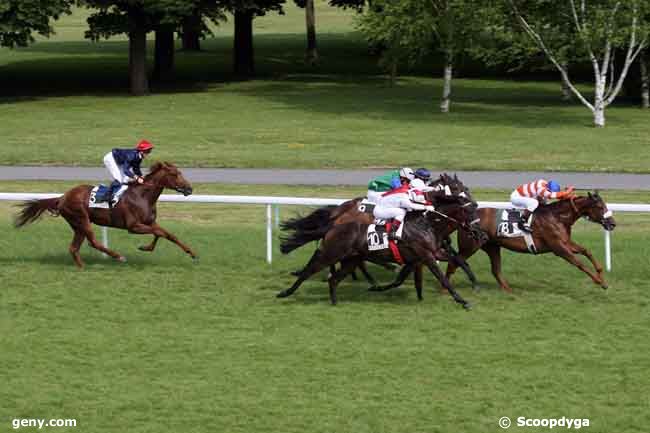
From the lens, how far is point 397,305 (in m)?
11.9

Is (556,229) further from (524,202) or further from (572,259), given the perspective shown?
(524,202)

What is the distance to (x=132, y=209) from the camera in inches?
536

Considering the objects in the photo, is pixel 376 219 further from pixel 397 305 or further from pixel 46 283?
pixel 46 283

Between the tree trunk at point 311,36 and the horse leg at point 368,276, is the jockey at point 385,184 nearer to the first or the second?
the horse leg at point 368,276

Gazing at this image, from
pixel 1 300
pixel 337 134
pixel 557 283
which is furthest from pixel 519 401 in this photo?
pixel 337 134

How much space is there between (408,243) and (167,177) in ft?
11.0

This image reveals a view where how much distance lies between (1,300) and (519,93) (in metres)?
31.9

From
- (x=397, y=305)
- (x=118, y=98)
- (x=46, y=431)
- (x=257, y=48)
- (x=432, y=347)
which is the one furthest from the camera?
(x=257, y=48)

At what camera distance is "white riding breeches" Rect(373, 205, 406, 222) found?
11727 mm

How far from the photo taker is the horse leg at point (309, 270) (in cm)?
1192

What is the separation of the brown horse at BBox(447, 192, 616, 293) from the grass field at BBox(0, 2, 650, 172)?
38.7 ft

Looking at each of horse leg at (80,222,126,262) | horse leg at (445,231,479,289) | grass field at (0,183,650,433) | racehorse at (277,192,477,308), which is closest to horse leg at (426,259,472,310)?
racehorse at (277,192,477,308)

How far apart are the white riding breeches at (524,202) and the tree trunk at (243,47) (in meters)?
33.6

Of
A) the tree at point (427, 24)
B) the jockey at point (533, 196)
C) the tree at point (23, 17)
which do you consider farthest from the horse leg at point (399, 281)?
the tree at point (23, 17)
